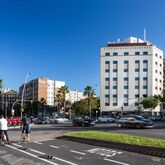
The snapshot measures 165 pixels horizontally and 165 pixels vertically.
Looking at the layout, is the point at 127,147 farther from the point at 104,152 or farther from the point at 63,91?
the point at 63,91

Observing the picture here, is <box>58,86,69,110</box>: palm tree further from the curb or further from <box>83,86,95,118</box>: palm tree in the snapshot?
Result: the curb

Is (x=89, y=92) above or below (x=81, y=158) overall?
above

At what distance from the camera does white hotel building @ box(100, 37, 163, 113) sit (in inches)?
4847

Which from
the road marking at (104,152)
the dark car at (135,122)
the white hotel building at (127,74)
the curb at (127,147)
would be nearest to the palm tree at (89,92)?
the white hotel building at (127,74)

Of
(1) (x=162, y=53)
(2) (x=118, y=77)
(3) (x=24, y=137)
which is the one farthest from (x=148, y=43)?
(3) (x=24, y=137)

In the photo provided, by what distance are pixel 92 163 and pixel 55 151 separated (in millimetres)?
3894

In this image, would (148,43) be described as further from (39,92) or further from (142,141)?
(142,141)

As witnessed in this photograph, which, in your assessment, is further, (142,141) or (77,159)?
(142,141)

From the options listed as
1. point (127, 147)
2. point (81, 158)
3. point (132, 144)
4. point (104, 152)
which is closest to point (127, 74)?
point (127, 147)

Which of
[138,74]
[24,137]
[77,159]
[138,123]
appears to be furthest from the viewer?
[138,74]

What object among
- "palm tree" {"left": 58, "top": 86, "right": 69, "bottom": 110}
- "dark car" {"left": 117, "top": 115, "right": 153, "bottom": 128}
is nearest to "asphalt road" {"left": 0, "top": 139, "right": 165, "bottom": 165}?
"dark car" {"left": 117, "top": 115, "right": 153, "bottom": 128}

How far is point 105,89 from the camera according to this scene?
125938 millimetres

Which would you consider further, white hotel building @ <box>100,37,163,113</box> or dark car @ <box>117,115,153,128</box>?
white hotel building @ <box>100,37,163,113</box>

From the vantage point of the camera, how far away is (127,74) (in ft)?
411
